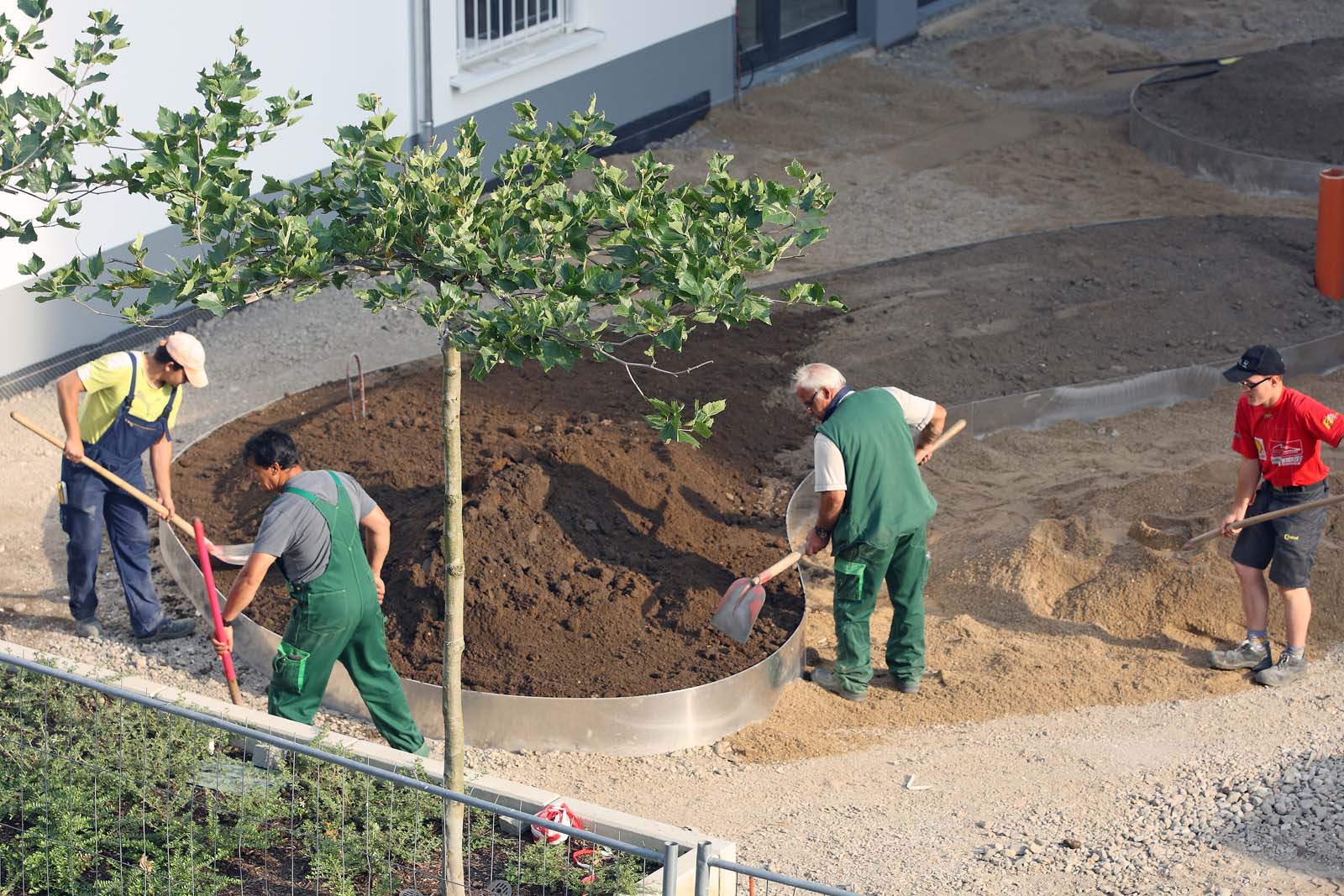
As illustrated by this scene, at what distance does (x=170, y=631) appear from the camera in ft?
25.9

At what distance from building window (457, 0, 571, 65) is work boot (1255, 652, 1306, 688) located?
8795 millimetres

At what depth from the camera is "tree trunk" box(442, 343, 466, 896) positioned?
496cm

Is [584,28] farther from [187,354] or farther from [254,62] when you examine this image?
[187,354]

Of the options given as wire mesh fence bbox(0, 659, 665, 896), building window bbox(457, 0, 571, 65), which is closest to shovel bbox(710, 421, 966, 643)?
wire mesh fence bbox(0, 659, 665, 896)

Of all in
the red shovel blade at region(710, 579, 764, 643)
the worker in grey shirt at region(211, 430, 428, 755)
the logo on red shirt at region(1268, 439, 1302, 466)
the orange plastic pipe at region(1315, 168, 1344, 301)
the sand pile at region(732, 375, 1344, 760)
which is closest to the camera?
the worker in grey shirt at region(211, 430, 428, 755)

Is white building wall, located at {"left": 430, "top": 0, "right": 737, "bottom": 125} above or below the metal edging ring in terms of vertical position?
above

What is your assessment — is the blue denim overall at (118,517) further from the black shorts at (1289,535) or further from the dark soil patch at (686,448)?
the black shorts at (1289,535)

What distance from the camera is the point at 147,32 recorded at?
1068cm

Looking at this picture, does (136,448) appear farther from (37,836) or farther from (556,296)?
(556,296)

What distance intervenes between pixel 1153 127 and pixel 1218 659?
358 inches

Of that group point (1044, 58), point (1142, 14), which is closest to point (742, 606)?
point (1044, 58)

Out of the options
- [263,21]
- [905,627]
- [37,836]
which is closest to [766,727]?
[905,627]

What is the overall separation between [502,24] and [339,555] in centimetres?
878

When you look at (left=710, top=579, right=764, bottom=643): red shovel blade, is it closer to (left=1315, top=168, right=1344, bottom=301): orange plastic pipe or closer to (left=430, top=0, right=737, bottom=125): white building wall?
(left=1315, top=168, right=1344, bottom=301): orange plastic pipe
